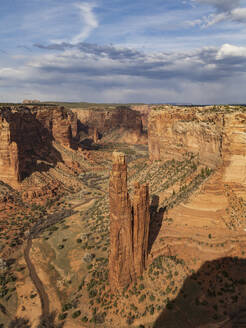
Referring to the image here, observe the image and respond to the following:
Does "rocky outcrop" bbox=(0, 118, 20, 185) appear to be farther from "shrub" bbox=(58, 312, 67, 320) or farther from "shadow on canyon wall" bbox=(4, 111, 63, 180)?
"shrub" bbox=(58, 312, 67, 320)

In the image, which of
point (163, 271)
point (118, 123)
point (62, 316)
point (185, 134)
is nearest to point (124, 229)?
point (163, 271)

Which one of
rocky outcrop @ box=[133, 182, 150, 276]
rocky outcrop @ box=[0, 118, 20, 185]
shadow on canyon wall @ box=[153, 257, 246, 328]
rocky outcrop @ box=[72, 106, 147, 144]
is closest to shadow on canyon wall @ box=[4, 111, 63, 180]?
rocky outcrop @ box=[0, 118, 20, 185]

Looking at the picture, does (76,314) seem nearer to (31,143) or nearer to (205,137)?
Result: (205,137)

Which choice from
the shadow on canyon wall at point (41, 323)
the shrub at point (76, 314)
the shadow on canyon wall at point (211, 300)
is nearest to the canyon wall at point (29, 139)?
the shadow on canyon wall at point (41, 323)

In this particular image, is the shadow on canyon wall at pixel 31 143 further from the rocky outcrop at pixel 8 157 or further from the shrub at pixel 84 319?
the shrub at pixel 84 319

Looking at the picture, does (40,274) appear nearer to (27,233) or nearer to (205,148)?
(27,233)

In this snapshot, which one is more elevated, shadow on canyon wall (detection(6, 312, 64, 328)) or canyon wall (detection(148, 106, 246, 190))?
canyon wall (detection(148, 106, 246, 190))
